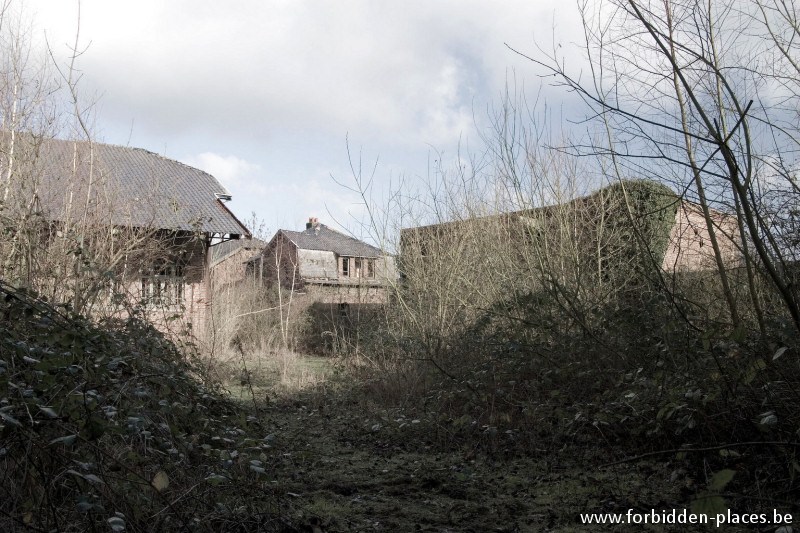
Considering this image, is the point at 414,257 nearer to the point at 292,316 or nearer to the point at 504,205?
the point at 504,205

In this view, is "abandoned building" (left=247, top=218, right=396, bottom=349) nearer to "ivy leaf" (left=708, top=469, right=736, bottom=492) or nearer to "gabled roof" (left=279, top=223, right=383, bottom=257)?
"gabled roof" (left=279, top=223, right=383, bottom=257)

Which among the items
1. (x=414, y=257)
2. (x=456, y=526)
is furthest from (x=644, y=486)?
(x=414, y=257)

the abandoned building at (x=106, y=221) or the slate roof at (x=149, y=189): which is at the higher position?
the slate roof at (x=149, y=189)

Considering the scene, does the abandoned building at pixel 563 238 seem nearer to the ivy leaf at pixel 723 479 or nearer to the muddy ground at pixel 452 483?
the muddy ground at pixel 452 483

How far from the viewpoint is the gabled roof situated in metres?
34.1

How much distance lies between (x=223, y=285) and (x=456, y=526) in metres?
13.5

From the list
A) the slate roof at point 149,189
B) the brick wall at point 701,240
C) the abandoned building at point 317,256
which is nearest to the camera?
the brick wall at point 701,240

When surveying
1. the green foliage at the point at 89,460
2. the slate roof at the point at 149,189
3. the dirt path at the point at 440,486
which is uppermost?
the slate roof at the point at 149,189

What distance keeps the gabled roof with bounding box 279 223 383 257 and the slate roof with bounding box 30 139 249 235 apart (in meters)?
15.2

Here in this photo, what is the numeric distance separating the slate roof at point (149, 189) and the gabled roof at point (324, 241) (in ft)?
49.9

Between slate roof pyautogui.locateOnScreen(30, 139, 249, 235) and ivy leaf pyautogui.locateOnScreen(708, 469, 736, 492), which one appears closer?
ivy leaf pyautogui.locateOnScreen(708, 469, 736, 492)

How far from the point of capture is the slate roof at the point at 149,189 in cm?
760

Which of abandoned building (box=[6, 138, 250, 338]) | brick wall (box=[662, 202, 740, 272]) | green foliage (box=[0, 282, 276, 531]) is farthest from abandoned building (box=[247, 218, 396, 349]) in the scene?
green foliage (box=[0, 282, 276, 531])

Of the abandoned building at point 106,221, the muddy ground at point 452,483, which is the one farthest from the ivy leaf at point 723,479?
the abandoned building at point 106,221
